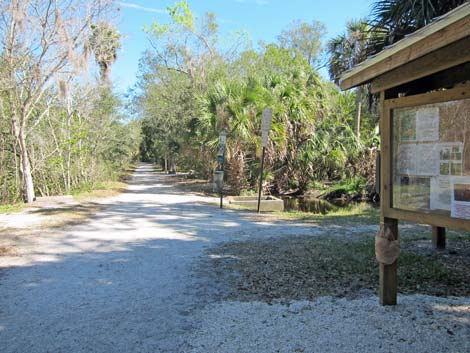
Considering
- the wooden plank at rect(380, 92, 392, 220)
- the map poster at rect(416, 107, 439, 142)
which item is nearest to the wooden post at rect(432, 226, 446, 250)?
the wooden plank at rect(380, 92, 392, 220)

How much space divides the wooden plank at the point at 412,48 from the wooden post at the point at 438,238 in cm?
331

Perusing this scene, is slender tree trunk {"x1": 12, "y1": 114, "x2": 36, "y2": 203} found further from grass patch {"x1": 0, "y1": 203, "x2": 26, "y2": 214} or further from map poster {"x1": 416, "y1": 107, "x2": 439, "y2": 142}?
map poster {"x1": 416, "y1": 107, "x2": 439, "y2": 142}

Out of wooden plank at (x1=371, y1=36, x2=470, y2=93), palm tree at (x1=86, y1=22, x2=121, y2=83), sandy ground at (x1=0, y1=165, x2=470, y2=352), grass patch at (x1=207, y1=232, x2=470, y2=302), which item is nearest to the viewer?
wooden plank at (x1=371, y1=36, x2=470, y2=93)

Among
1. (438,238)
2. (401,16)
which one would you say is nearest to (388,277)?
(438,238)

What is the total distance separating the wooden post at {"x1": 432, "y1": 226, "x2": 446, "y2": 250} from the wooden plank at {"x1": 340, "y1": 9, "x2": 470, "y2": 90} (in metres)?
3.31

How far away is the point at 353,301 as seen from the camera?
4.04 meters

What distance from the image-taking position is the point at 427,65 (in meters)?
3.25

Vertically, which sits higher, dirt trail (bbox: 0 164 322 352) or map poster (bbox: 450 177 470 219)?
map poster (bbox: 450 177 470 219)

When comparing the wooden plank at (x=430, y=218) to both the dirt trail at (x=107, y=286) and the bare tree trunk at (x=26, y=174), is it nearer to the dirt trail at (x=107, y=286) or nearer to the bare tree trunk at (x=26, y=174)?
the dirt trail at (x=107, y=286)

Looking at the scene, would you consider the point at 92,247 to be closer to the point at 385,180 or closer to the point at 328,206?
the point at 385,180

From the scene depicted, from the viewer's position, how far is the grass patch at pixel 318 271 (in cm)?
441

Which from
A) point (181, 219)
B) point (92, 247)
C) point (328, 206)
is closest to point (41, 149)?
point (181, 219)

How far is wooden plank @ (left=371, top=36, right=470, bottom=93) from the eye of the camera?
2934 mm

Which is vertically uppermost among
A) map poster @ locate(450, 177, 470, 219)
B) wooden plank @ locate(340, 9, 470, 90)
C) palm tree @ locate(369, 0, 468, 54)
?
palm tree @ locate(369, 0, 468, 54)
